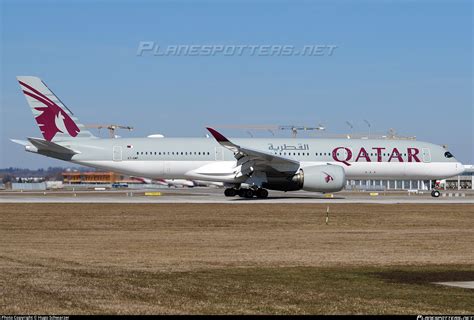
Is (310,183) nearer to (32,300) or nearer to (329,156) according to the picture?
(329,156)

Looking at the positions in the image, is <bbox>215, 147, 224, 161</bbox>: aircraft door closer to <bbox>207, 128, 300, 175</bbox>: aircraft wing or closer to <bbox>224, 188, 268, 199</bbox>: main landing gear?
<bbox>207, 128, 300, 175</bbox>: aircraft wing

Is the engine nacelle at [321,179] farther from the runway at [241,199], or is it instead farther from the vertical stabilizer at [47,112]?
the vertical stabilizer at [47,112]

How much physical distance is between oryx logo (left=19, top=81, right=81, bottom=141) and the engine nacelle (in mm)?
14929

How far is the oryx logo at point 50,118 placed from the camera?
50344 millimetres

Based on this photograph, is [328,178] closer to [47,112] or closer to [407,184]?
[47,112]

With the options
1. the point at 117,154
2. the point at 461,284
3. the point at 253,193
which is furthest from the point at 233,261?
the point at 117,154

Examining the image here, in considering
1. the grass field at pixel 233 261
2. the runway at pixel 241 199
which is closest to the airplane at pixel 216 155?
the runway at pixel 241 199

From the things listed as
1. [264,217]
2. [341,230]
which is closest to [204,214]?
[264,217]

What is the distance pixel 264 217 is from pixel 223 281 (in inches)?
725

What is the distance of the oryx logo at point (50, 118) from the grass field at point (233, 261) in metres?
14.5

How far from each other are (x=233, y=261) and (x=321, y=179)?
28.5 metres

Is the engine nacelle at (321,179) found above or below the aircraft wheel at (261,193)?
above

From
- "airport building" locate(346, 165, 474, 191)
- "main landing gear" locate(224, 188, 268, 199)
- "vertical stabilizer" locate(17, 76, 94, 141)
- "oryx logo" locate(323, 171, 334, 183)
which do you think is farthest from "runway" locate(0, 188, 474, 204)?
"airport building" locate(346, 165, 474, 191)

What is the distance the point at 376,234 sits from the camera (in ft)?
89.7
